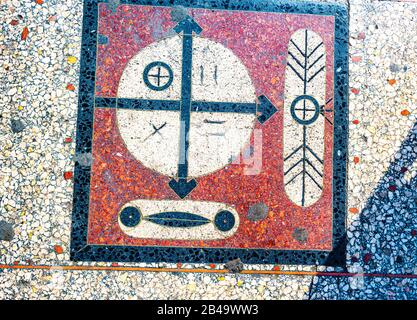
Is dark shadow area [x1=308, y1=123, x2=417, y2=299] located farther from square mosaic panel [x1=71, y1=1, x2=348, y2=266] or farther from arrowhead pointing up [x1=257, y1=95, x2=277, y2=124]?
arrowhead pointing up [x1=257, y1=95, x2=277, y2=124]

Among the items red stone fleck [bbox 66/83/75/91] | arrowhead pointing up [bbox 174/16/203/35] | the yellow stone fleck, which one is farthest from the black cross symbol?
the yellow stone fleck

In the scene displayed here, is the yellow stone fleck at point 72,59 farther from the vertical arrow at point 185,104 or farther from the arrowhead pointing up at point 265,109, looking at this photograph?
the arrowhead pointing up at point 265,109

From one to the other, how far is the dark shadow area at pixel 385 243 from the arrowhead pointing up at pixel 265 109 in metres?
0.76

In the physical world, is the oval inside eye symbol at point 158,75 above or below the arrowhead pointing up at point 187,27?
below

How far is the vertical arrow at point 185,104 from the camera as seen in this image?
2529 mm

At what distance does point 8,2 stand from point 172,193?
1.48 meters

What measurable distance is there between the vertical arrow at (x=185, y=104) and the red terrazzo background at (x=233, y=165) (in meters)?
0.04

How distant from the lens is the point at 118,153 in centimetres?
253

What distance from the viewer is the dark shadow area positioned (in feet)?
8.34

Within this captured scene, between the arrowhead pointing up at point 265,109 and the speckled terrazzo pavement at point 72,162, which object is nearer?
the speckled terrazzo pavement at point 72,162

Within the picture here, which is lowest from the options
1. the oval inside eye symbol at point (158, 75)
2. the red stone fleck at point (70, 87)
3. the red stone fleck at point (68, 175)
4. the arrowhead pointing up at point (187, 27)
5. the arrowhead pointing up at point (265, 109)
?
the red stone fleck at point (68, 175)

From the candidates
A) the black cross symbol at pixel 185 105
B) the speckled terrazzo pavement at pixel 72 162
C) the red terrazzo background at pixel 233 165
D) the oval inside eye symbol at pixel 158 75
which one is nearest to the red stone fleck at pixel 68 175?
the speckled terrazzo pavement at pixel 72 162
